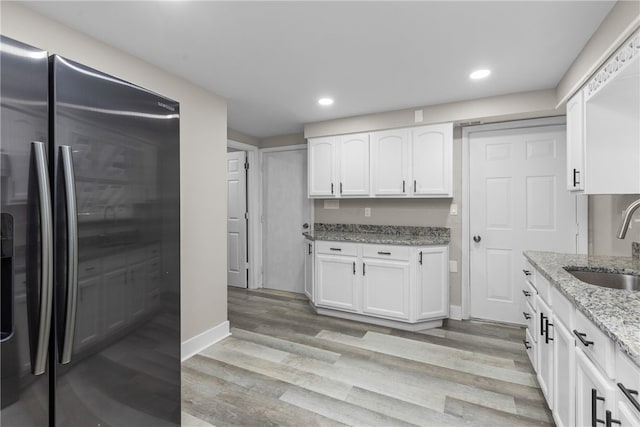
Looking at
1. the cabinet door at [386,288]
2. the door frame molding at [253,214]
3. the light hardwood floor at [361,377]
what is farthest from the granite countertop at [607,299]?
the door frame molding at [253,214]

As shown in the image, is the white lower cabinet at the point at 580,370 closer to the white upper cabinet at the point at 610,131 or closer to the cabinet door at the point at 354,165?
the white upper cabinet at the point at 610,131

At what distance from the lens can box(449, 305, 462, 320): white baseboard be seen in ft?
10.7

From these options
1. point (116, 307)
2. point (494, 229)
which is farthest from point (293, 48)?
point (494, 229)

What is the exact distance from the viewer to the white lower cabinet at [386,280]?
2.98 m

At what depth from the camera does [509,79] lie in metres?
2.46

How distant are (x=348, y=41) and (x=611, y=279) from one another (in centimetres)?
213

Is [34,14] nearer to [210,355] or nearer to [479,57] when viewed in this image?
[210,355]

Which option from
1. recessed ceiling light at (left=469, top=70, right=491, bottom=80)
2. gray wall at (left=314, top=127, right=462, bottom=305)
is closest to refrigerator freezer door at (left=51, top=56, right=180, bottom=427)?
recessed ceiling light at (left=469, top=70, right=491, bottom=80)

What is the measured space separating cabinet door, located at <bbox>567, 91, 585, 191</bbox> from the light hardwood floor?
4.71 ft

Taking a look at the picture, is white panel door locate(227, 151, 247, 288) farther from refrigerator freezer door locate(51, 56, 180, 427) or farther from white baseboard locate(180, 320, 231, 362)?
refrigerator freezer door locate(51, 56, 180, 427)

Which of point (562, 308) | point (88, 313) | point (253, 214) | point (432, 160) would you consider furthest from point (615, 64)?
point (253, 214)

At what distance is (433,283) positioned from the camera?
10.0 ft

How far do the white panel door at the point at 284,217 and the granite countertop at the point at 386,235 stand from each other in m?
0.45

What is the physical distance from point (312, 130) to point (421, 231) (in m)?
1.81
